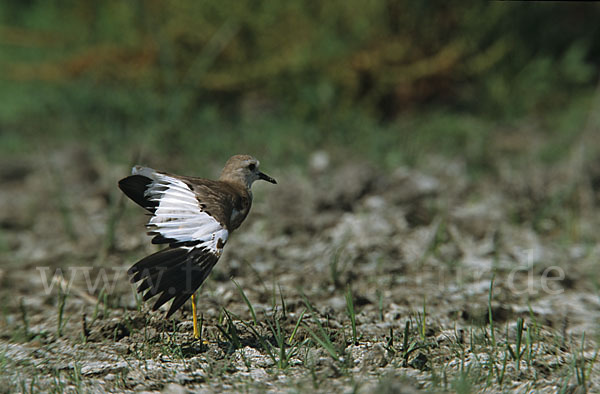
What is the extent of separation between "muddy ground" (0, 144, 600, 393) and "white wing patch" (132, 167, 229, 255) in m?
0.44

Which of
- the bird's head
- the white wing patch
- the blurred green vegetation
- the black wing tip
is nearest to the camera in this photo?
the white wing patch

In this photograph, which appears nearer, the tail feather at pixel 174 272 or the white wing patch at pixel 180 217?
the tail feather at pixel 174 272

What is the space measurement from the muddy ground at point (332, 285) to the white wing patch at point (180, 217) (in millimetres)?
445

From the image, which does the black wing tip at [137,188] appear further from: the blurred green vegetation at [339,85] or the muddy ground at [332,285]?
the blurred green vegetation at [339,85]

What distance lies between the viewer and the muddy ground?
72.4 inches

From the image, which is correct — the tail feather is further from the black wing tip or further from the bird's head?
the bird's head

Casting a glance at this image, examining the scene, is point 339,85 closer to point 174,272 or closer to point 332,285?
point 332,285

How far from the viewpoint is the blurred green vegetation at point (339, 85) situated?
15.2 ft

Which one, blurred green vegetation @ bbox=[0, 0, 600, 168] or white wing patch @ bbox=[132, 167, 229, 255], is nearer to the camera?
white wing patch @ bbox=[132, 167, 229, 255]

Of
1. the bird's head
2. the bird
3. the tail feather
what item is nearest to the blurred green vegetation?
the bird's head

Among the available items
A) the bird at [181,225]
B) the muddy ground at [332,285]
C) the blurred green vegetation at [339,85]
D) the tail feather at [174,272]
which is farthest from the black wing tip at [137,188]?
the blurred green vegetation at [339,85]

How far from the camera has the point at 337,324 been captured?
2176 millimetres

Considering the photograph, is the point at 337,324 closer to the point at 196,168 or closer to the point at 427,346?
the point at 427,346

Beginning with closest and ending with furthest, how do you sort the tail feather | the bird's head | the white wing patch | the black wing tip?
1. the tail feather
2. the white wing patch
3. the black wing tip
4. the bird's head
